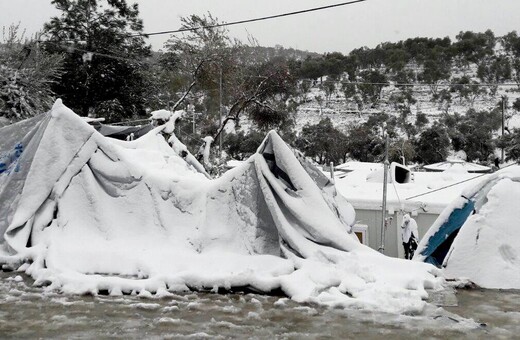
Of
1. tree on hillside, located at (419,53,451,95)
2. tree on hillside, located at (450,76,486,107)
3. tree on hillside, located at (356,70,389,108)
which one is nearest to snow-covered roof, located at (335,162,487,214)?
tree on hillside, located at (356,70,389,108)

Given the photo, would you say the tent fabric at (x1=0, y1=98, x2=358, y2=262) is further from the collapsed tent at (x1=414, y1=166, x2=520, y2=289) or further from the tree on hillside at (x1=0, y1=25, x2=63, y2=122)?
the tree on hillside at (x1=0, y1=25, x2=63, y2=122)

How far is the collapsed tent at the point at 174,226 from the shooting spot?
14.4ft

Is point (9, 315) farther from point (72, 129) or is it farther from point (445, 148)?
point (445, 148)

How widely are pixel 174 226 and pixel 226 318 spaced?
162cm

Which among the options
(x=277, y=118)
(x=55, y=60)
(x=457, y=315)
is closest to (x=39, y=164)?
(x=457, y=315)

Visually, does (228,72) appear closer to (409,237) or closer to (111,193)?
(409,237)

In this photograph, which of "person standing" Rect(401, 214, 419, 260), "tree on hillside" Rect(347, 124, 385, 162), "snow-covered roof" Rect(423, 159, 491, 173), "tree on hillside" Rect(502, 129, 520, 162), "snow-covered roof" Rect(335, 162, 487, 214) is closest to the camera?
"person standing" Rect(401, 214, 419, 260)

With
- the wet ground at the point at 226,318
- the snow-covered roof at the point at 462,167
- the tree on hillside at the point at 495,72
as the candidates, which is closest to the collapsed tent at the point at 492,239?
the wet ground at the point at 226,318

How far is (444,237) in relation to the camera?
220 inches

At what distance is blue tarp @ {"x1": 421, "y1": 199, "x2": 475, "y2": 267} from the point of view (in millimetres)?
5483

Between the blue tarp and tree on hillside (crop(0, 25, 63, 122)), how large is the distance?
31.7 feet

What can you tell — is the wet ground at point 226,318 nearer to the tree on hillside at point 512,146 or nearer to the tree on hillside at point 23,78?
the tree on hillside at point 23,78

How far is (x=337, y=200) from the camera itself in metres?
5.72

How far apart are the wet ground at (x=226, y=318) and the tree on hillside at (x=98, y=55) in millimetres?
19162
